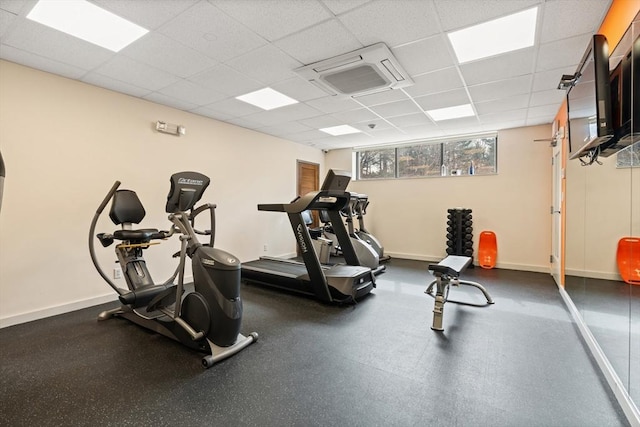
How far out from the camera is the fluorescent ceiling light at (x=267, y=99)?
3848mm

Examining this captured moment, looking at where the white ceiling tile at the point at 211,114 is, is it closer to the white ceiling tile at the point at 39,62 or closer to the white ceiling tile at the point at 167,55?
the white ceiling tile at the point at 167,55

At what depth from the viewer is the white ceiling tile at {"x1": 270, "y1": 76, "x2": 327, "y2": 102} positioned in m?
3.46

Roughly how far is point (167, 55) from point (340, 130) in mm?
3428

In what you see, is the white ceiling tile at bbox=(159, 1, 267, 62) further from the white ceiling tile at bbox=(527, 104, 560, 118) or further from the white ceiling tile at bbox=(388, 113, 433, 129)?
the white ceiling tile at bbox=(527, 104, 560, 118)

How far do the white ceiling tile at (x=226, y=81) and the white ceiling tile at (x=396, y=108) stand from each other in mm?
1781

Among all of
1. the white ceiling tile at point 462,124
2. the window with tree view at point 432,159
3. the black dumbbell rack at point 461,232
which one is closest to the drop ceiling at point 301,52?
the white ceiling tile at point 462,124

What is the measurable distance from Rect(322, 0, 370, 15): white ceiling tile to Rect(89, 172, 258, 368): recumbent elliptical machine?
1823 mm

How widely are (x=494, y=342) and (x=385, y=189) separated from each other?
15.2ft

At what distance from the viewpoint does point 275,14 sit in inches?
87.9

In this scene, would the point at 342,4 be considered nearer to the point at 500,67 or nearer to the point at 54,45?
the point at 500,67

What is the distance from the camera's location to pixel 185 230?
8.76ft

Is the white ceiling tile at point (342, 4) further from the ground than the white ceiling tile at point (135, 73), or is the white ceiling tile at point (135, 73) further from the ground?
the white ceiling tile at point (135, 73)

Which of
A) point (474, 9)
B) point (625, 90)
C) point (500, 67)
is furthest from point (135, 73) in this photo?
point (625, 90)

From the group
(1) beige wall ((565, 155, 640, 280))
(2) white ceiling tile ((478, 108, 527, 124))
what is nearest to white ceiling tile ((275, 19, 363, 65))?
(1) beige wall ((565, 155, 640, 280))
